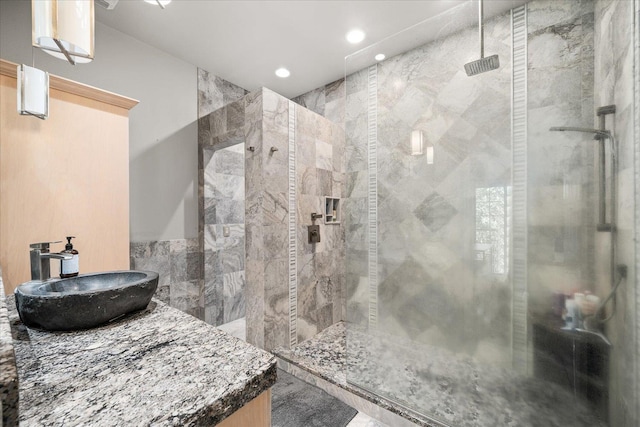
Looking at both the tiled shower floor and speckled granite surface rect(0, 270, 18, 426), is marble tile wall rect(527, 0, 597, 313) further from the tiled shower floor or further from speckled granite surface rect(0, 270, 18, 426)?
speckled granite surface rect(0, 270, 18, 426)

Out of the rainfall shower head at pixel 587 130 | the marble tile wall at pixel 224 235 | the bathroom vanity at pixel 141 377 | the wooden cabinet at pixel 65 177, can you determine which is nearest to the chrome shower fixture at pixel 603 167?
the rainfall shower head at pixel 587 130

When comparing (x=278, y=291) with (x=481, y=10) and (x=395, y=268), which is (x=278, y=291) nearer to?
(x=395, y=268)

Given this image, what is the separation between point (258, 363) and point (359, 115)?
2.07 m

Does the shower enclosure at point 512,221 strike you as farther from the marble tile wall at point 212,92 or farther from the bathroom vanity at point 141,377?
the marble tile wall at point 212,92

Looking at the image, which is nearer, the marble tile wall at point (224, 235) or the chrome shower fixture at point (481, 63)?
the chrome shower fixture at point (481, 63)

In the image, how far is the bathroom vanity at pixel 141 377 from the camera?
0.42 metres

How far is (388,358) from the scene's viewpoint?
6.15 ft

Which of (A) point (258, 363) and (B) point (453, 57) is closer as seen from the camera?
(A) point (258, 363)

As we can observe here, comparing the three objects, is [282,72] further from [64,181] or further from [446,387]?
[446,387]

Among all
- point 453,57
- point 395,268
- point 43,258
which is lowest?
point 395,268

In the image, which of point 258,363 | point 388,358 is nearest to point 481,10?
point 258,363

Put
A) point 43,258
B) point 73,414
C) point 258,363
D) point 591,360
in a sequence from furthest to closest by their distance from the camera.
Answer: point 591,360, point 43,258, point 258,363, point 73,414

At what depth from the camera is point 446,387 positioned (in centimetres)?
157

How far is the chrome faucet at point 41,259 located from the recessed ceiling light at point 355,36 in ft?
7.68
